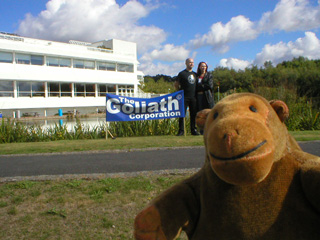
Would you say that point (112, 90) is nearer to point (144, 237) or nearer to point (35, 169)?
point (35, 169)

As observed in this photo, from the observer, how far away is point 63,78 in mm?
38875

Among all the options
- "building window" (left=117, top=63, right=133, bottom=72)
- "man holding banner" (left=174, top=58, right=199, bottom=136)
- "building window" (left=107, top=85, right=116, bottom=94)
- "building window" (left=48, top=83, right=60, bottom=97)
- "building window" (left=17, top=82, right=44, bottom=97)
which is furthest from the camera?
"building window" (left=117, top=63, right=133, bottom=72)

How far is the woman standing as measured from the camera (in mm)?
8070

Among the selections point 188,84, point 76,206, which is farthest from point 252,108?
point 188,84

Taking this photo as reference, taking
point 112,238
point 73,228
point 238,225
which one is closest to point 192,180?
point 238,225

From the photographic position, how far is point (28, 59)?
36.1 metres

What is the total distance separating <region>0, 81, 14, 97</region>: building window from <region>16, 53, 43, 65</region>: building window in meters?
3.22

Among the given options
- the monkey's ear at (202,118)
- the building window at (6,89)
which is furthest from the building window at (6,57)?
the monkey's ear at (202,118)

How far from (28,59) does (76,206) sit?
37735 millimetres

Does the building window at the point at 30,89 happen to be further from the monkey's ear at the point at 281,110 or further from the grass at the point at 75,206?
the monkey's ear at the point at 281,110

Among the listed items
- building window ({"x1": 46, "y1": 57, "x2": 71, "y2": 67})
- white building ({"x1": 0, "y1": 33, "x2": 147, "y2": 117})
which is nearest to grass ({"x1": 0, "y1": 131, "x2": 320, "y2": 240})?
white building ({"x1": 0, "y1": 33, "x2": 147, "y2": 117})

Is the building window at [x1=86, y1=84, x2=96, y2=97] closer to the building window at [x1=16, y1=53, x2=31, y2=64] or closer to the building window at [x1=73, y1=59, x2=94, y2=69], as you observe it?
the building window at [x1=73, y1=59, x2=94, y2=69]

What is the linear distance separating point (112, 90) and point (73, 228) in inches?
1792

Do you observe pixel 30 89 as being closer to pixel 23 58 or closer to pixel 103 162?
pixel 23 58
